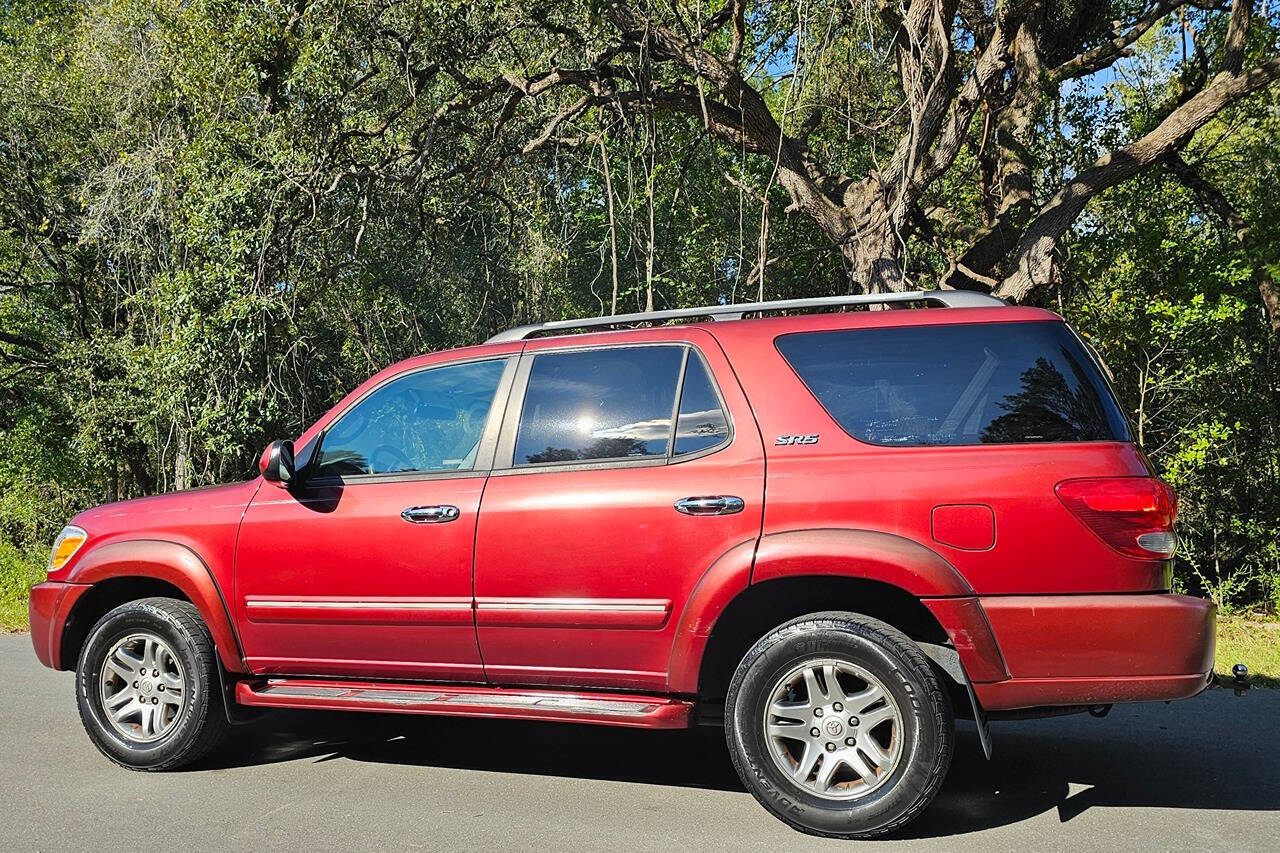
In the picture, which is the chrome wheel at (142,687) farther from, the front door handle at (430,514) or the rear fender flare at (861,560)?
the rear fender flare at (861,560)

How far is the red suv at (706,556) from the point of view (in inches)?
168

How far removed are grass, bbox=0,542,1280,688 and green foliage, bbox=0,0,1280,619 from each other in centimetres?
40

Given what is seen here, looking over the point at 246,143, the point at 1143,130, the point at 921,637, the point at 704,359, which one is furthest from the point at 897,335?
the point at 1143,130

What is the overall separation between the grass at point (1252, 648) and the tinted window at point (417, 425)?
4.79 m

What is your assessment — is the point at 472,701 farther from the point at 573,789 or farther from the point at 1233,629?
the point at 1233,629

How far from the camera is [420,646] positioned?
5102 millimetres

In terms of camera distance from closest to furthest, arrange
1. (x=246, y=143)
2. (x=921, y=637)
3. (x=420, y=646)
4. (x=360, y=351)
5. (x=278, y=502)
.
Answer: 1. (x=921, y=637)
2. (x=420, y=646)
3. (x=278, y=502)
4. (x=246, y=143)
5. (x=360, y=351)

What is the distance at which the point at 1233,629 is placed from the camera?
968cm

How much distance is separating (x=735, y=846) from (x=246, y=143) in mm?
9686

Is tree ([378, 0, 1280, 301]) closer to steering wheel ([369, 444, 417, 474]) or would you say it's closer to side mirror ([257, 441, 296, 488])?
steering wheel ([369, 444, 417, 474])

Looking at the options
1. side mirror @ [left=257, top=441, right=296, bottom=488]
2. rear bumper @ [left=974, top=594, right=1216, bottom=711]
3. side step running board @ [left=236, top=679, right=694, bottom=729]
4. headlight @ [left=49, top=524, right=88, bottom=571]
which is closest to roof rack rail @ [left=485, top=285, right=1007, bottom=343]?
side mirror @ [left=257, top=441, right=296, bottom=488]

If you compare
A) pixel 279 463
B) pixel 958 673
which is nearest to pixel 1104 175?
pixel 958 673

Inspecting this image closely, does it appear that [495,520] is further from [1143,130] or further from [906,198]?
[1143,130]

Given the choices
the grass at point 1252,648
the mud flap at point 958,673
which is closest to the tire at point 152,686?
the mud flap at point 958,673
